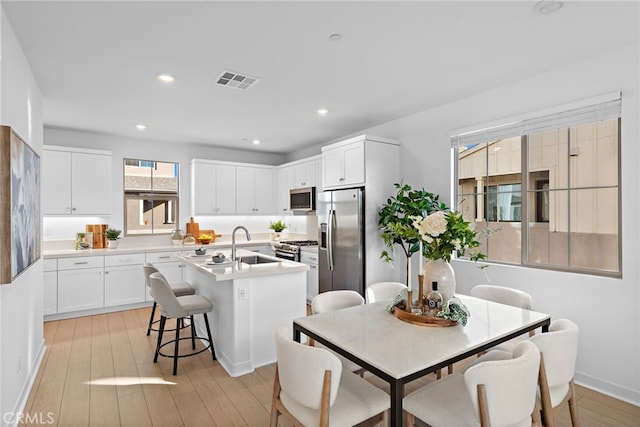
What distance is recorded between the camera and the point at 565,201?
10.5 feet

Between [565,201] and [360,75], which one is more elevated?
[360,75]

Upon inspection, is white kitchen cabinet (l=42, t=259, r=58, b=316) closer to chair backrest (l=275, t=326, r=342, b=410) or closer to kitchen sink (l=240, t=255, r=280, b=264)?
kitchen sink (l=240, t=255, r=280, b=264)

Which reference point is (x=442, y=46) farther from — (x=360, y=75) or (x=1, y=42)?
(x=1, y=42)

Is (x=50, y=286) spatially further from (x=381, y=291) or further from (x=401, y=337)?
(x=401, y=337)

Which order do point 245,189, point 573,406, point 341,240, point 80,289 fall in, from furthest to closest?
point 245,189, point 80,289, point 341,240, point 573,406

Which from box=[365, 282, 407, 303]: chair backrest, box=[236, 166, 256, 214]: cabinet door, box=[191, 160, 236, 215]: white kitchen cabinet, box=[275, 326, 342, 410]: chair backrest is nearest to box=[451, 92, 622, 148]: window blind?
box=[365, 282, 407, 303]: chair backrest

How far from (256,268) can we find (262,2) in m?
2.08

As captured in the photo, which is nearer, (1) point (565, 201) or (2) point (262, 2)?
(2) point (262, 2)

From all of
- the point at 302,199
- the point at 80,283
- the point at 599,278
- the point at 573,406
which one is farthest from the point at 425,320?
the point at 80,283

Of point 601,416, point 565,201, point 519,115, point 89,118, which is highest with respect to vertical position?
point 89,118

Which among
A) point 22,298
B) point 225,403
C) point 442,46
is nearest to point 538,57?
point 442,46

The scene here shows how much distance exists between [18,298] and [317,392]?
238 centimetres

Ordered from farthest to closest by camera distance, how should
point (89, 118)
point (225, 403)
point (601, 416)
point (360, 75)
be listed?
point (89, 118), point (360, 75), point (225, 403), point (601, 416)

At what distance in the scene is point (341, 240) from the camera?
446 centimetres
